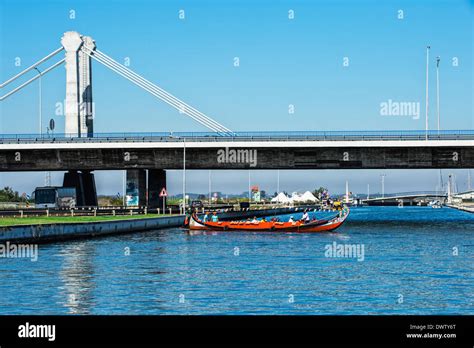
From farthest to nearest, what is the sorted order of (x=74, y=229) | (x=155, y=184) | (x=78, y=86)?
(x=155, y=184) → (x=78, y=86) → (x=74, y=229)

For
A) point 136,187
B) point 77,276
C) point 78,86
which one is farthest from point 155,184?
point 77,276

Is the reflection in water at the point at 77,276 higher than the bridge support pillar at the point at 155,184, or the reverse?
the bridge support pillar at the point at 155,184

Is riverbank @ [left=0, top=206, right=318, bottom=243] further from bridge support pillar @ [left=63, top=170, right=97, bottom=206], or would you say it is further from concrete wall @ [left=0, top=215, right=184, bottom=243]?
bridge support pillar @ [left=63, top=170, right=97, bottom=206]

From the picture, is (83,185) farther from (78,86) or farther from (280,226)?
(280,226)

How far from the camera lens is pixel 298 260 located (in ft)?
163

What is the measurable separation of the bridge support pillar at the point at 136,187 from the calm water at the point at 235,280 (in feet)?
162

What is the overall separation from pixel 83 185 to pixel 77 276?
8143 centimetres

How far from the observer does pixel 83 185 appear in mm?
119688

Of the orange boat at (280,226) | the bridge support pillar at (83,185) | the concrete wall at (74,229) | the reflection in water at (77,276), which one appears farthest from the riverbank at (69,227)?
the bridge support pillar at (83,185)

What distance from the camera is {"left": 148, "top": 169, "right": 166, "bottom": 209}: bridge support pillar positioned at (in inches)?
4564

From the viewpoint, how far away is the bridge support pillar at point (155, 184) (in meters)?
116

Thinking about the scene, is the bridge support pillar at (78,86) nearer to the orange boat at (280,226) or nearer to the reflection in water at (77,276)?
the orange boat at (280,226)
